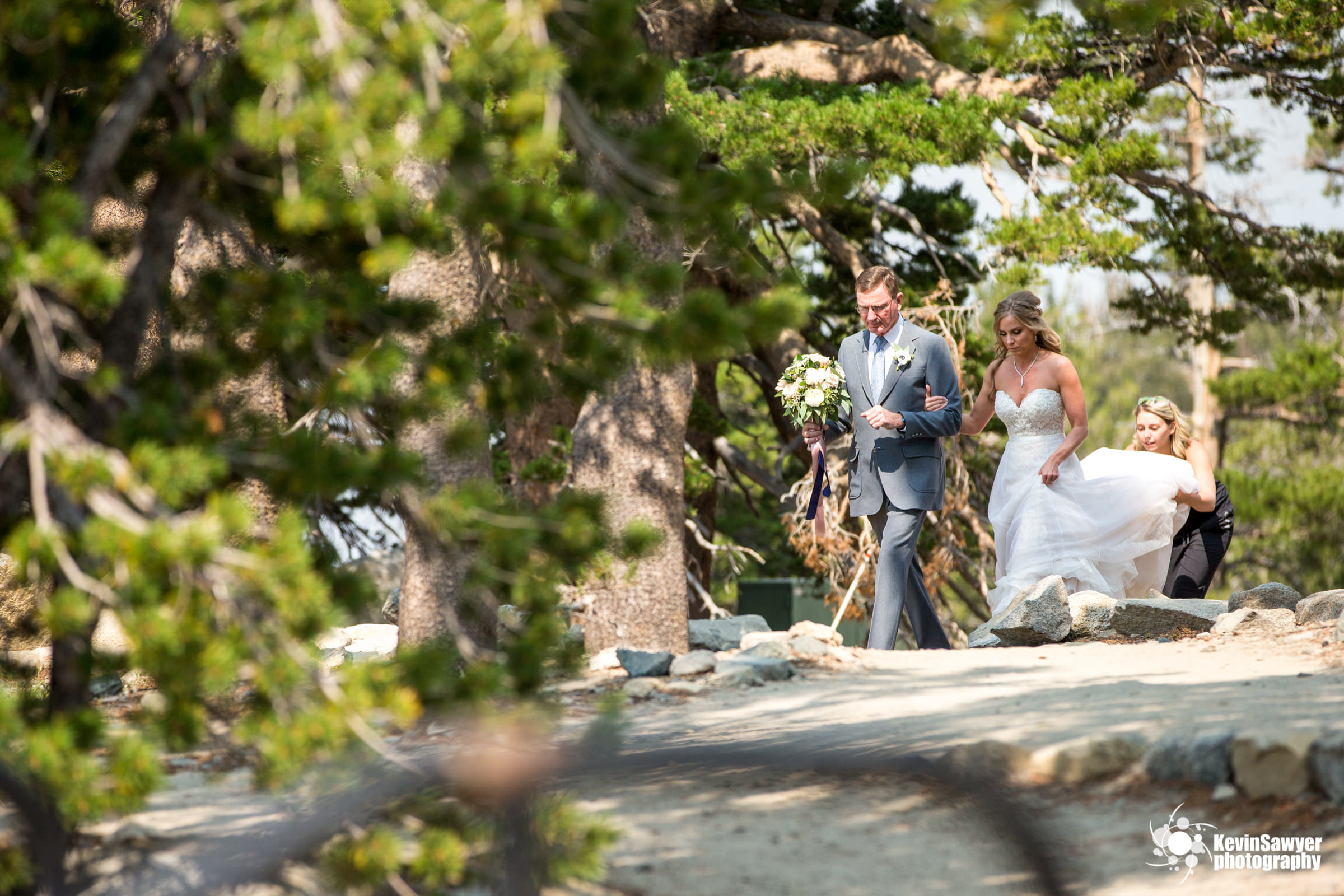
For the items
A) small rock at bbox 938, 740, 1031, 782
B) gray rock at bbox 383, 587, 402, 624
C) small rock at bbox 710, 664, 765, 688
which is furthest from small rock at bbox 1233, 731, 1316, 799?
gray rock at bbox 383, 587, 402, 624

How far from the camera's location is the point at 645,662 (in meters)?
5.98

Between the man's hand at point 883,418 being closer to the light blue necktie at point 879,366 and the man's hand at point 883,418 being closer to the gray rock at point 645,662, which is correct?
the light blue necktie at point 879,366

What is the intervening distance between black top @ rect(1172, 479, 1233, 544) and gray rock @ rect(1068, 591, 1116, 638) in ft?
4.66

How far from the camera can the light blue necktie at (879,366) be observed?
675 centimetres

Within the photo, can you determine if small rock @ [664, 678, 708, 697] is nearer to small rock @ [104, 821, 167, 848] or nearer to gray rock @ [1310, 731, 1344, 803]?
small rock @ [104, 821, 167, 848]

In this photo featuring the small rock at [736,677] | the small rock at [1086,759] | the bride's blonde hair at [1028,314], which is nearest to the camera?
the small rock at [1086,759]

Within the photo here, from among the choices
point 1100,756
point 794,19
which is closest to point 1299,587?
Result: point 794,19

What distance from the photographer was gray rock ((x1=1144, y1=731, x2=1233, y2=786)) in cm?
360

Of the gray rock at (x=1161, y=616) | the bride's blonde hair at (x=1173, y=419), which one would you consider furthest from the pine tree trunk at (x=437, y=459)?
the bride's blonde hair at (x=1173, y=419)

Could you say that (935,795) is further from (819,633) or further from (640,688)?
(819,633)

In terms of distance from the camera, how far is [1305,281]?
35.6 feet

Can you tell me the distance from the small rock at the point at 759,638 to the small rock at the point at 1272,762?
3.09m

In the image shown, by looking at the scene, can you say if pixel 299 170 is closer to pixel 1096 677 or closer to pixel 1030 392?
pixel 1096 677

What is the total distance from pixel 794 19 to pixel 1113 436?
946 inches
